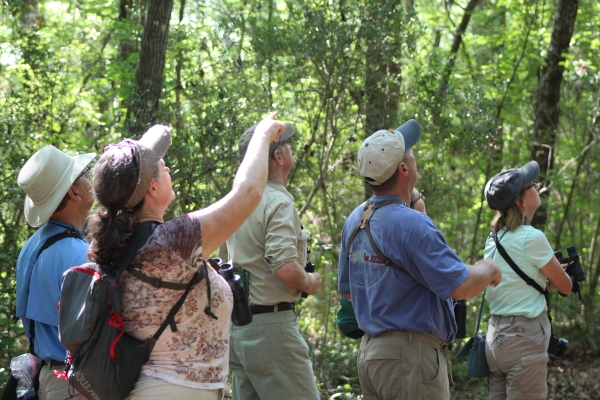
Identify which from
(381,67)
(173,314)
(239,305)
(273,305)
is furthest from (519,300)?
(381,67)

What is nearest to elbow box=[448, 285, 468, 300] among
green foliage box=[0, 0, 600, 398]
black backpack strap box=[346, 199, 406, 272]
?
black backpack strap box=[346, 199, 406, 272]

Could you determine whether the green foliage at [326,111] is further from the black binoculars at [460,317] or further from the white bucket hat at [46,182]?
the black binoculars at [460,317]

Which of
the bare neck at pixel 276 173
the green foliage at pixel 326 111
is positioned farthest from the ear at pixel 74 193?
the green foliage at pixel 326 111

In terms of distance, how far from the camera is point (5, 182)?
245 inches

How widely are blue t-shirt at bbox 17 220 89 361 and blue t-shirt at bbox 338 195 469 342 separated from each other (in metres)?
Result: 1.48

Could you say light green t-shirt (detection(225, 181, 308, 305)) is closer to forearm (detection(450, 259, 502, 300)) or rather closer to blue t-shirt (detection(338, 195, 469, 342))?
blue t-shirt (detection(338, 195, 469, 342))

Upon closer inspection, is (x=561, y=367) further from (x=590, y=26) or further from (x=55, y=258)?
(x=55, y=258)

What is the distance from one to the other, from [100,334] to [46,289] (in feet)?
3.11

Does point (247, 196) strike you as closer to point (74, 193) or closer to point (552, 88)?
point (74, 193)

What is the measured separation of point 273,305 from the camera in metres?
3.98

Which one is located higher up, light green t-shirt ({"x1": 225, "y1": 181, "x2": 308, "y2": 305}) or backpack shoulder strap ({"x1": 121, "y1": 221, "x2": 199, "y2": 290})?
backpack shoulder strap ({"x1": 121, "y1": 221, "x2": 199, "y2": 290})

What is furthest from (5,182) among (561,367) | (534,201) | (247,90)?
(561,367)

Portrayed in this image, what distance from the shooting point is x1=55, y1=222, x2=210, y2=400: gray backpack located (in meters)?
2.24

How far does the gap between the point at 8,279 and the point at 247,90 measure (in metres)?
3.94
